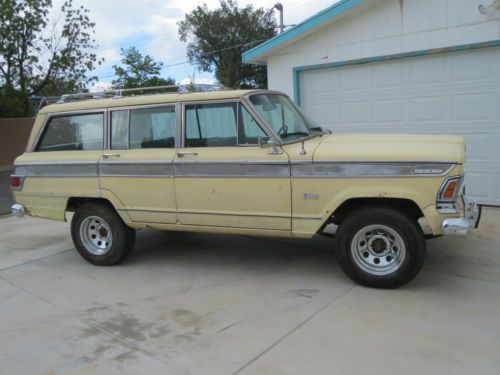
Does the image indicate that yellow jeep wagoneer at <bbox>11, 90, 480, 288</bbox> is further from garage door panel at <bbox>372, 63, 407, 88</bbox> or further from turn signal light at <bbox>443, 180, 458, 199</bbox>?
garage door panel at <bbox>372, 63, 407, 88</bbox>

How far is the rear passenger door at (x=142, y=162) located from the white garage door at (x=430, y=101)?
4.57 metres

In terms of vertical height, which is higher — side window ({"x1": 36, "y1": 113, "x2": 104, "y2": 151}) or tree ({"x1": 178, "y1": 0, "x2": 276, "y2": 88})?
tree ({"x1": 178, "y1": 0, "x2": 276, "y2": 88})

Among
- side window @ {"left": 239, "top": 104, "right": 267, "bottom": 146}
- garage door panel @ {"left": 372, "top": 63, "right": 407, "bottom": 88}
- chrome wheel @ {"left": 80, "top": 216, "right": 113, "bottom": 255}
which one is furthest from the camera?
garage door panel @ {"left": 372, "top": 63, "right": 407, "bottom": 88}

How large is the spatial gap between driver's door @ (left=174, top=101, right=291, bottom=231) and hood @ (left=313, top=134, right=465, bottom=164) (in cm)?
49

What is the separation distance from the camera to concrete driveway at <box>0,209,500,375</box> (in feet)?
11.6

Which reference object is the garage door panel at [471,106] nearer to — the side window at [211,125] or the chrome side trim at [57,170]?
the side window at [211,125]

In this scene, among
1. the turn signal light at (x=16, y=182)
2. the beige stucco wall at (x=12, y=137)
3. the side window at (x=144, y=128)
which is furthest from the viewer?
Answer: the beige stucco wall at (x=12, y=137)

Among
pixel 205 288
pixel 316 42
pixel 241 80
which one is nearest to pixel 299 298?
pixel 205 288

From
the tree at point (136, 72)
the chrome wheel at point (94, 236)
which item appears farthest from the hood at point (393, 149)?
the tree at point (136, 72)

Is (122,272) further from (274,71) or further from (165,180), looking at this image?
(274,71)

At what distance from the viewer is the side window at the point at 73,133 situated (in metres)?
5.82

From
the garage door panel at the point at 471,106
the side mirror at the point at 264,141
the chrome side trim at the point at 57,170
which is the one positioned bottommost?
the chrome side trim at the point at 57,170

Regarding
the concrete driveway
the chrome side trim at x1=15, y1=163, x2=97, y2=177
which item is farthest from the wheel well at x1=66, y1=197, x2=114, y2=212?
the concrete driveway

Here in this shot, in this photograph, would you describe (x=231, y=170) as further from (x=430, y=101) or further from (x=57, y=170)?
(x=430, y=101)
